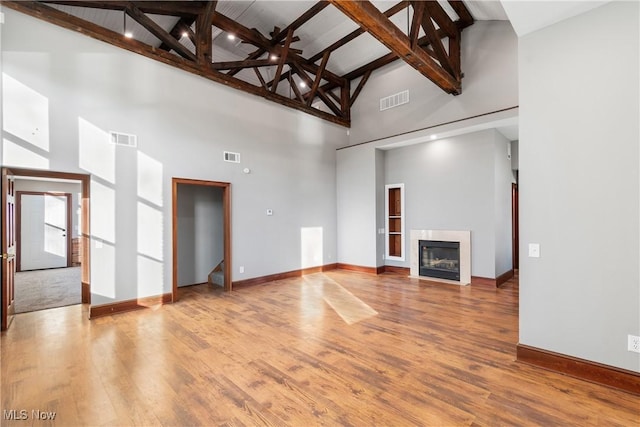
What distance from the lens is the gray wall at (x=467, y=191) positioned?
5.57 metres

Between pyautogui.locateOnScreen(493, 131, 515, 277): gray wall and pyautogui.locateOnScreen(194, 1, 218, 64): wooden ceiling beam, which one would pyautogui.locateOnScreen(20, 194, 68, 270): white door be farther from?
pyautogui.locateOnScreen(493, 131, 515, 277): gray wall

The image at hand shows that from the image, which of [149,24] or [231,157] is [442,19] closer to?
[231,157]

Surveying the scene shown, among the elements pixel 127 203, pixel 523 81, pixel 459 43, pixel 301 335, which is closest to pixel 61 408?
pixel 301 335

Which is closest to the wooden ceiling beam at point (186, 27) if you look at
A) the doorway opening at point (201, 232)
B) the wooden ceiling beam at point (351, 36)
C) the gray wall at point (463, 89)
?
the doorway opening at point (201, 232)

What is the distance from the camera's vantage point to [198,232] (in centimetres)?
620

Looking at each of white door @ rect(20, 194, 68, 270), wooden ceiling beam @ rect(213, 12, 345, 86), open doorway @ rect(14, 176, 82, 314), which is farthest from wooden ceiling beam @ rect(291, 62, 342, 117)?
white door @ rect(20, 194, 68, 270)

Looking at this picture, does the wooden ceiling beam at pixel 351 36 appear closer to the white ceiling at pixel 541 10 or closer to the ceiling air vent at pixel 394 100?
the ceiling air vent at pixel 394 100

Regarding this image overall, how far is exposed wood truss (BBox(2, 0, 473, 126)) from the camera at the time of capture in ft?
12.6

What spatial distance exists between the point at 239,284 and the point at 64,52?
14.7ft

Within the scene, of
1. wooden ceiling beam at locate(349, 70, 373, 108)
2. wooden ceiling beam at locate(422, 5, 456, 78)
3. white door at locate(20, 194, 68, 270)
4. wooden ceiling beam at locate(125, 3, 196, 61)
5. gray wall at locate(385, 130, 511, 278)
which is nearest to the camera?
wooden ceiling beam at locate(125, 3, 196, 61)

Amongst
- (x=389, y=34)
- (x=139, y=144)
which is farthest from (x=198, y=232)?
(x=389, y=34)

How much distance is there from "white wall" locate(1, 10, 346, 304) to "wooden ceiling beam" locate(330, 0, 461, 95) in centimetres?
306

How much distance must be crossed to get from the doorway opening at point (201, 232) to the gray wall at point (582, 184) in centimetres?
477

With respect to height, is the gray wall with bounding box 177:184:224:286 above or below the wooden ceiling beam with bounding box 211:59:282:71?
below
